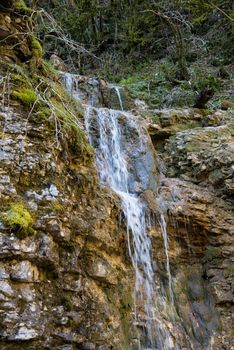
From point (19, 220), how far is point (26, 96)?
170cm

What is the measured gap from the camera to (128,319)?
15.3ft

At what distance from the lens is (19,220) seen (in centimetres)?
336

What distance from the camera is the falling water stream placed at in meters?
4.93

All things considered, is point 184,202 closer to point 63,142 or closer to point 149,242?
point 149,242

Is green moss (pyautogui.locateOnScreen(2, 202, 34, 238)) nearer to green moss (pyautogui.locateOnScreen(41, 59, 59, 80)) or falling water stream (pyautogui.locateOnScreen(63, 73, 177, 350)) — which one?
falling water stream (pyautogui.locateOnScreen(63, 73, 177, 350))

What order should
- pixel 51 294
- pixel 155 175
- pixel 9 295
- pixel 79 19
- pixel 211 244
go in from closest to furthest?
pixel 9 295
pixel 51 294
pixel 211 244
pixel 155 175
pixel 79 19

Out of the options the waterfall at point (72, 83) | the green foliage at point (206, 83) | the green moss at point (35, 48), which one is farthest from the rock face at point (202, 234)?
the green foliage at point (206, 83)

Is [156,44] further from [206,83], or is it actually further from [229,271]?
[229,271]

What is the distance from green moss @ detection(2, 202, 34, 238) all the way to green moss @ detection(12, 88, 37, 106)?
1431 millimetres

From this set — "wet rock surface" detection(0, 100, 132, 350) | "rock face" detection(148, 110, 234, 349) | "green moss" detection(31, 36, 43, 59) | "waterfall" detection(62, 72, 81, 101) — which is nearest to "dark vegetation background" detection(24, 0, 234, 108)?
"waterfall" detection(62, 72, 81, 101)

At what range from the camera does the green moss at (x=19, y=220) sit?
3.34 meters

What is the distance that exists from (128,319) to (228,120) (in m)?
5.86

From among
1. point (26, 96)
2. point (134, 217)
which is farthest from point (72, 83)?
point (26, 96)

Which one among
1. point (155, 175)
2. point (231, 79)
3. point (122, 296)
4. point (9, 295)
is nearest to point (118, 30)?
point (231, 79)
